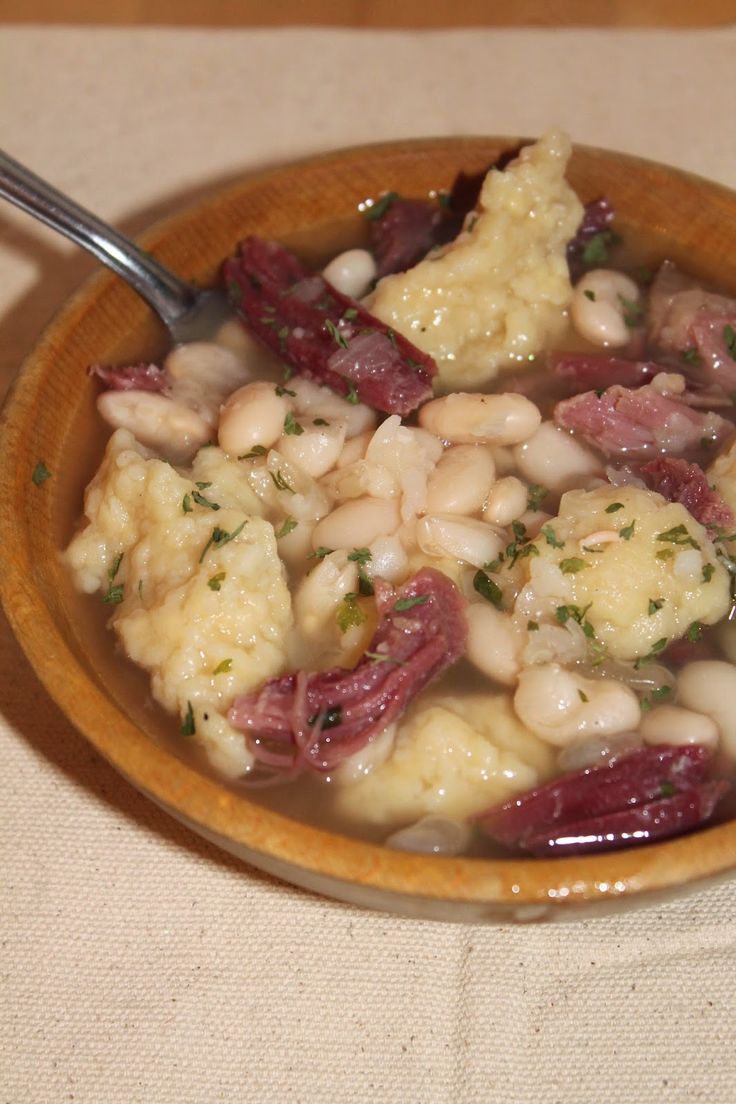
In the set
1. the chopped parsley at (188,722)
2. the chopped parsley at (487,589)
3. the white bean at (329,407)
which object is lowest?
the chopped parsley at (188,722)

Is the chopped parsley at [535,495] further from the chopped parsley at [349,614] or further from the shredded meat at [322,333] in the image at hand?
the chopped parsley at [349,614]

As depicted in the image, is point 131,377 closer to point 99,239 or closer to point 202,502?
point 99,239

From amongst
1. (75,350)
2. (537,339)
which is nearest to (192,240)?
(75,350)

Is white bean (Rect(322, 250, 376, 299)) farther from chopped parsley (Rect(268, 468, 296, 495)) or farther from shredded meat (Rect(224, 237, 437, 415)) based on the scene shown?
chopped parsley (Rect(268, 468, 296, 495))

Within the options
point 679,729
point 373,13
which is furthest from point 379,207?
point 373,13

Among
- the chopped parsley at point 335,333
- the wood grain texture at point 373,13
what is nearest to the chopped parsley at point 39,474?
the chopped parsley at point 335,333
